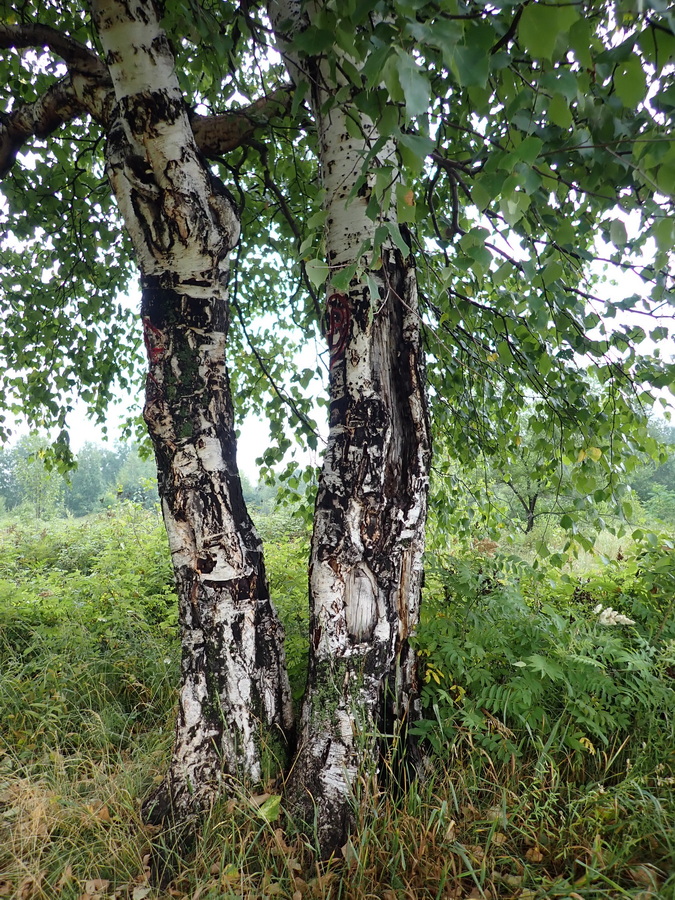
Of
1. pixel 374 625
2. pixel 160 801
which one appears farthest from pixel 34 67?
pixel 160 801

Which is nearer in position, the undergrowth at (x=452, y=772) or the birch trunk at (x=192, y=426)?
the undergrowth at (x=452, y=772)

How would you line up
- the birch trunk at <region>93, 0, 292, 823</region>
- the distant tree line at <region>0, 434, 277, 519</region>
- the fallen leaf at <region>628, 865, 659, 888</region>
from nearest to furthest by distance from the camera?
the fallen leaf at <region>628, 865, 659, 888</region>
the birch trunk at <region>93, 0, 292, 823</region>
the distant tree line at <region>0, 434, 277, 519</region>

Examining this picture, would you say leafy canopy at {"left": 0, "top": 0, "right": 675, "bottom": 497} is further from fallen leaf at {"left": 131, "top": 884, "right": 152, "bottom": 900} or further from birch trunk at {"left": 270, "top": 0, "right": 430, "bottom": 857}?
fallen leaf at {"left": 131, "top": 884, "right": 152, "bottom": 900}

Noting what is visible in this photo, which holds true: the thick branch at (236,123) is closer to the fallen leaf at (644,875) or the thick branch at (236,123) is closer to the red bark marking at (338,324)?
the red bark marking at (338,324)

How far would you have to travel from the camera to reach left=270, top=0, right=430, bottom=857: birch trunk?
1793 mm

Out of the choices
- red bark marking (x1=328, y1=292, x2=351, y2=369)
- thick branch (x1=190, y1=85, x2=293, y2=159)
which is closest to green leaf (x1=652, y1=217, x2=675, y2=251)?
red bark marking (x1=328, y1=292, x2=351, y2=369)

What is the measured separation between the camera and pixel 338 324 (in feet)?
6.29

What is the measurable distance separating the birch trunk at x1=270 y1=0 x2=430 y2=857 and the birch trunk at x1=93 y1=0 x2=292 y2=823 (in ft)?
0.81

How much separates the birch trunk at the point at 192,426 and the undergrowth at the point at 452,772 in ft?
0.74

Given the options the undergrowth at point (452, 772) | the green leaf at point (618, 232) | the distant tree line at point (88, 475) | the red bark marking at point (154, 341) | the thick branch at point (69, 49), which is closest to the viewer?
the green leaf at point (618, 232)

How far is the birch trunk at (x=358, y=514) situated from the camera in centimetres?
179

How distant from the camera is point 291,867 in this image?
1604mm

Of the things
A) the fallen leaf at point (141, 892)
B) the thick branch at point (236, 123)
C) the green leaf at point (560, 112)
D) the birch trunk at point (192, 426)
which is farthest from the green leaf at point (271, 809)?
the thick branch at point (236, 123)

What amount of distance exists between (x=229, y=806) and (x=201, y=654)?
0.52m
